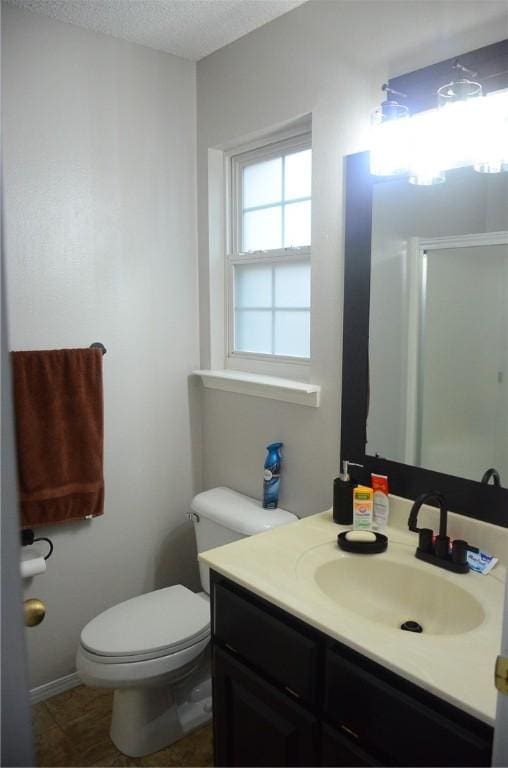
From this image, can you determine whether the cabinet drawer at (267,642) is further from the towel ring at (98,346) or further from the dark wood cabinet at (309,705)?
the towel ring at (98,346)

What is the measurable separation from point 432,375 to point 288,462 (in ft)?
2.16

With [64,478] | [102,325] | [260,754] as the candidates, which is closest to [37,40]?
[102,325]

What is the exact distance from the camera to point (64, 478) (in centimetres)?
199

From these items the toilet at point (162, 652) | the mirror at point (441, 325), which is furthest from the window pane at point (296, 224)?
the toilet at point (162, 652)

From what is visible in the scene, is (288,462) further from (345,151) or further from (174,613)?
(345,151)

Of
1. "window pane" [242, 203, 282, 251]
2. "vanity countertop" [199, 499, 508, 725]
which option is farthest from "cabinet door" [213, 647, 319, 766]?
"window pane" [242, 203, 282, 251]

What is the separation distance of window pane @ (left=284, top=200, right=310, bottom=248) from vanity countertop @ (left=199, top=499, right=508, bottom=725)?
0.98 m

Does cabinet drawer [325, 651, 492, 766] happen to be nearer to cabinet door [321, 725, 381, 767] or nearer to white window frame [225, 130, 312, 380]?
cabinet door [321, 725, 381, 767]

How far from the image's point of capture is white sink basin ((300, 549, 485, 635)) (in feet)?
4.20

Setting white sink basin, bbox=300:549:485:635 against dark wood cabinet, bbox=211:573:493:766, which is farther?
white sink basin, bbox=300:549:485:635

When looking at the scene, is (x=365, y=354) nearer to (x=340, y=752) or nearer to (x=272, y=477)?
(x=272, y=477)

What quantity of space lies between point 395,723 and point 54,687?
1546 mm

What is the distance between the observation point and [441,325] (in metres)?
1.51

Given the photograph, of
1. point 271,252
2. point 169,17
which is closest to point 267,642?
point 271,252
